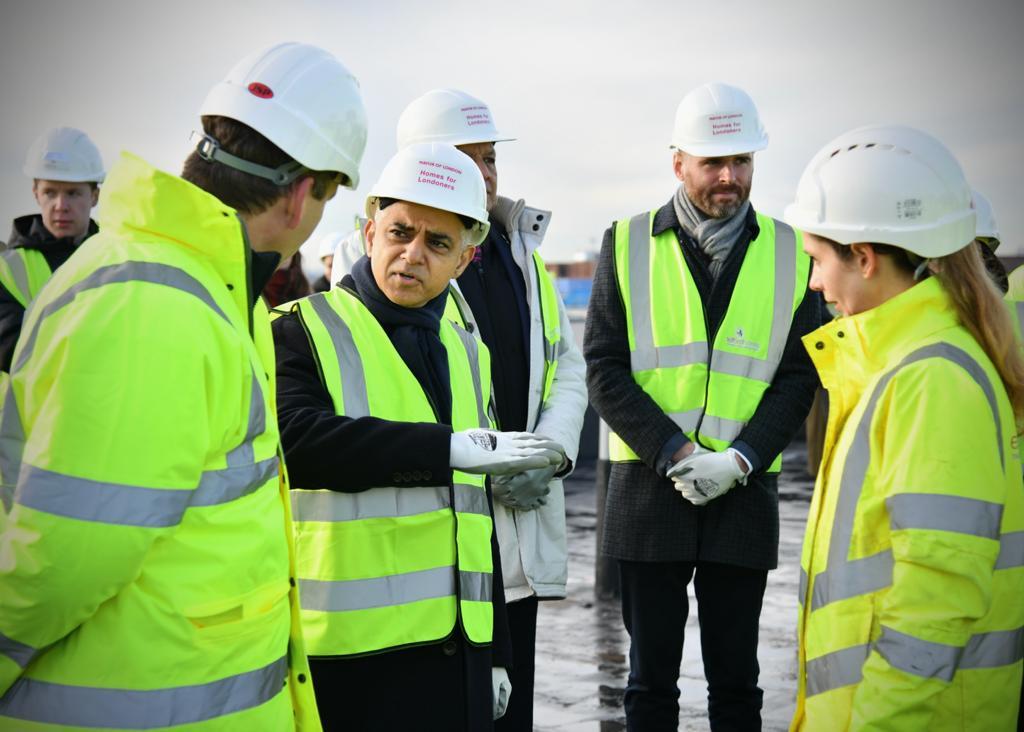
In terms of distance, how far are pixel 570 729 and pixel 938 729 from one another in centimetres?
283

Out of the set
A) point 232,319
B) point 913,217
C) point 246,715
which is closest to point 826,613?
point 913,217

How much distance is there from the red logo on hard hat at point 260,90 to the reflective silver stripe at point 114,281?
507 mm

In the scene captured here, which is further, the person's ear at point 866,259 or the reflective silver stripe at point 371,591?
the reflective silver stripe at point 371,591

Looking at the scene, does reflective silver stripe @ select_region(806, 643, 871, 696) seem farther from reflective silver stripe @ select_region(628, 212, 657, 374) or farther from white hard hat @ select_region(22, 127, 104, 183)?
white hard hat @ select_region(22, 127, 104, 183)

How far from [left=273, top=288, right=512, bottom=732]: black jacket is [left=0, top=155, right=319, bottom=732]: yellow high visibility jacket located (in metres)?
0.67

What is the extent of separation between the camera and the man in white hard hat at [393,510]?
2881 mm

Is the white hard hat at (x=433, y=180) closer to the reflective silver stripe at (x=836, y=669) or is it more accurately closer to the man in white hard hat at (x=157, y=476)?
the man in white hard hat at (x=157, y=476)

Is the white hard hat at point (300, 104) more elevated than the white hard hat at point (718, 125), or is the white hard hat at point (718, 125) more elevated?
the white hard hat at point (718, 125)

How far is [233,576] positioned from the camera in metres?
2.06

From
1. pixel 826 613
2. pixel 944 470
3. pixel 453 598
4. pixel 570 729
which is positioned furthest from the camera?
pixel 570 729

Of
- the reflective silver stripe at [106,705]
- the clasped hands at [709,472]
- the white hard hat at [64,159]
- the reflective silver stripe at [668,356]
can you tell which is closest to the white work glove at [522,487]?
the clasped hands at [709,472]

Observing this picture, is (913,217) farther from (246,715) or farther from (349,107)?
(246,715)

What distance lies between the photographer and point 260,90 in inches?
92.4

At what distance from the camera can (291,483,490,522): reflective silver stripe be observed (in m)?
2.95
